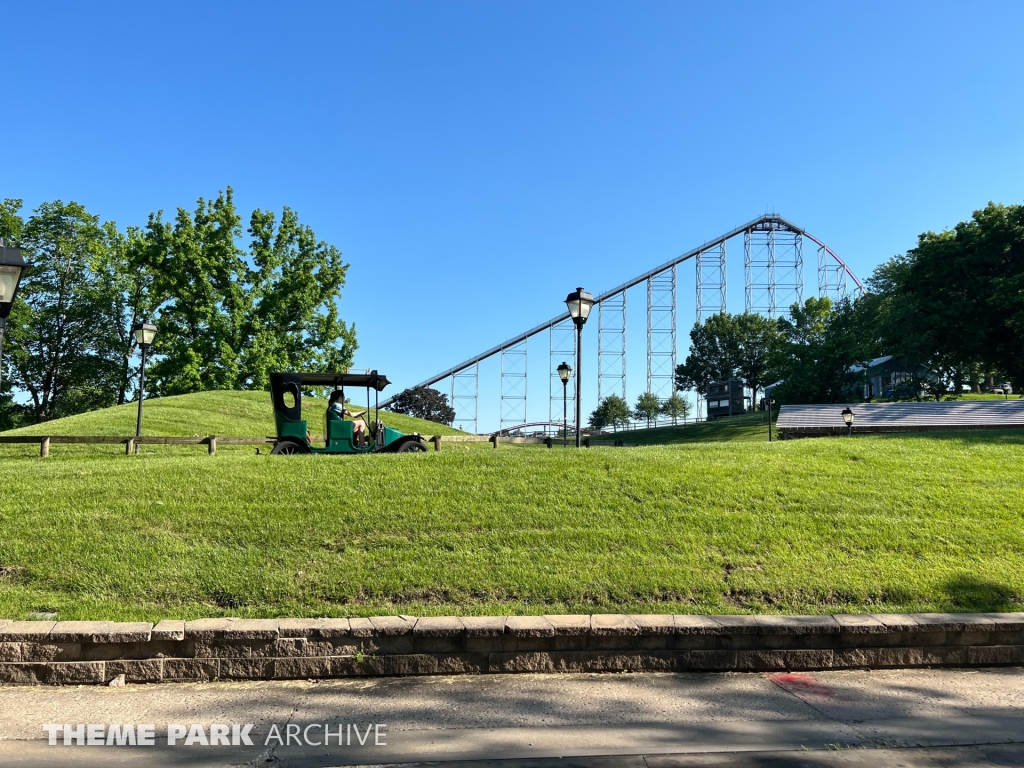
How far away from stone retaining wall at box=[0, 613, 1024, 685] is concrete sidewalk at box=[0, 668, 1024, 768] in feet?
0.38

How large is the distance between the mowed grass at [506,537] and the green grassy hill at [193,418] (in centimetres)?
1301

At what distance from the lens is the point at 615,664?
5.26m

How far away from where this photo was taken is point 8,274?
6828 mm

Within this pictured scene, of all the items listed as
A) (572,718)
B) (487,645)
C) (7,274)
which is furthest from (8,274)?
(572,718)

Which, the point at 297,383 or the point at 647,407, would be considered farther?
the point at 647,407

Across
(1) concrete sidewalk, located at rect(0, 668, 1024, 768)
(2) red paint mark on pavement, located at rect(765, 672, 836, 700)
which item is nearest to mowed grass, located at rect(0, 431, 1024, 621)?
(2) red paint mark on pavement, located at rect(765, 672, 836, 700)

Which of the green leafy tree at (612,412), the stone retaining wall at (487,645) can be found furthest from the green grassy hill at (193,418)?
the green leafy tree at (612,412)

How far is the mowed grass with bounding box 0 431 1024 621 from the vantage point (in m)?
6.01

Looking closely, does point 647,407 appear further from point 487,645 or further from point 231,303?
point 487,645

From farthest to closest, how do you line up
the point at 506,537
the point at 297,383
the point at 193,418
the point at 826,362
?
1. the point at 826,362
2. the point at 193,418
3. the point at 297,383
4. the point at 506,537

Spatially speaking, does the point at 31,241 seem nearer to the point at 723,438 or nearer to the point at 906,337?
the point at 723,438

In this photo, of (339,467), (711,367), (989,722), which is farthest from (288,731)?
(711,367)

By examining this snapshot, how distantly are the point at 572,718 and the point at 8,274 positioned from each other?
6.71 m

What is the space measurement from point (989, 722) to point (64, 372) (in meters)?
46.0
